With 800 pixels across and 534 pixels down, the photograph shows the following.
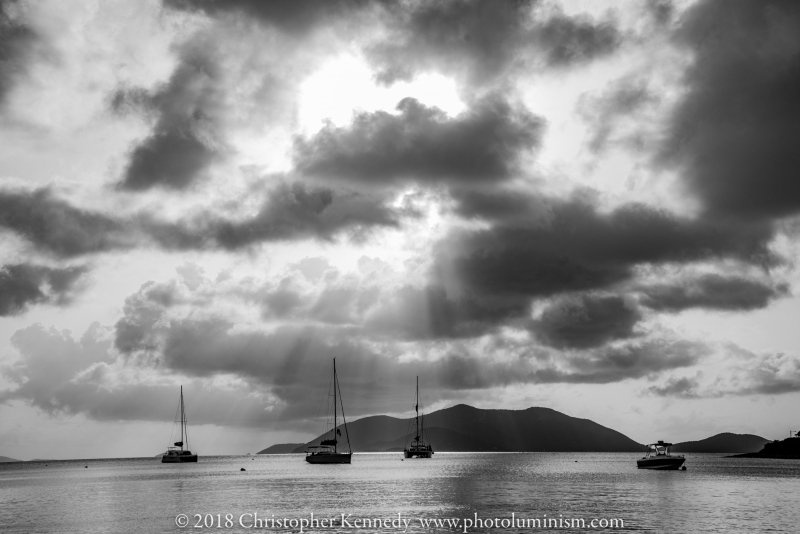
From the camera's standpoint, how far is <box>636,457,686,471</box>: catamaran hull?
6841 inches

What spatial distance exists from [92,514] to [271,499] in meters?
23.7

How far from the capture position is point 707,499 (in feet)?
335

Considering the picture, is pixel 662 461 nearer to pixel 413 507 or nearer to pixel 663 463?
pixel 663 463

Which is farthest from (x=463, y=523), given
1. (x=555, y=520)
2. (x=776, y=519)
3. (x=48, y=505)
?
(x=48, y=505)

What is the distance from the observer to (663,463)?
175875 millimetres

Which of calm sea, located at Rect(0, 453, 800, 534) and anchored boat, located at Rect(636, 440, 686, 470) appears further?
anchored boat, located at Rect(636, 440, 686, 470)

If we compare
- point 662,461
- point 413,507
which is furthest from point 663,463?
point 413,507

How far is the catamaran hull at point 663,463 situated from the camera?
174m

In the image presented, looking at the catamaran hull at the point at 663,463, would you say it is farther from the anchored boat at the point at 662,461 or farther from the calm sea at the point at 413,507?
the calm sea at the point at 413,507

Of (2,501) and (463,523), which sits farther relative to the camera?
(2,501)

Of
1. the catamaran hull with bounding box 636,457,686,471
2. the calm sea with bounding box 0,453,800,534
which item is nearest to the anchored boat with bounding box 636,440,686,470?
the catamaran hull with bounding box 636,457,686,471

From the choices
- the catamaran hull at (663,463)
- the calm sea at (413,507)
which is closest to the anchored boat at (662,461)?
the catamaran hull at (663,463)

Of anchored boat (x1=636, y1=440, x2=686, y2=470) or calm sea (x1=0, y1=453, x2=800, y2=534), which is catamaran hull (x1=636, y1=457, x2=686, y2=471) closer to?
anchored boat (x1=636, y1=440, x2=686, y2=470)

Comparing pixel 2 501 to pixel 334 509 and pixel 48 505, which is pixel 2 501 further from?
pixel 334 509
